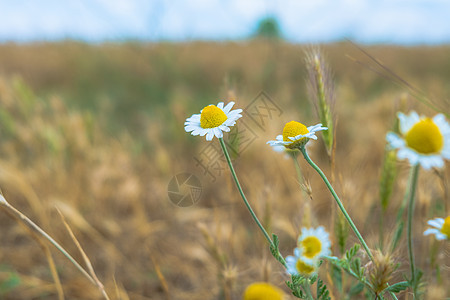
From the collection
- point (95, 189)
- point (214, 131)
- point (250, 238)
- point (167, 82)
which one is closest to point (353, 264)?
point (214, 131)

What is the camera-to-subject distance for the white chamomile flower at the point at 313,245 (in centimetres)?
45

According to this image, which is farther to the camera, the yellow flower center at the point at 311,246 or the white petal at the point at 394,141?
the yellow flower center at the point at 311,246

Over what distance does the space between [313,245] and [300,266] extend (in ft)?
0.13

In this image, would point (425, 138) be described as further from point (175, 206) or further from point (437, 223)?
point (175, 206)

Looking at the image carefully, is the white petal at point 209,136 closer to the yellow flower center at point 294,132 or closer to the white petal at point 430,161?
the yellow flower center at point 294,132

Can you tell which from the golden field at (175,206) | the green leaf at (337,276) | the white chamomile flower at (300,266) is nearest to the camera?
the white chamomile flower at (300,266)

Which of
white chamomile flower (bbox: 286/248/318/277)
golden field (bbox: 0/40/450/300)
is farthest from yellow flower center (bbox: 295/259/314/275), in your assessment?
golden field (bbox: 0/40/450/300)

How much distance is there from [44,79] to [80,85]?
102cm

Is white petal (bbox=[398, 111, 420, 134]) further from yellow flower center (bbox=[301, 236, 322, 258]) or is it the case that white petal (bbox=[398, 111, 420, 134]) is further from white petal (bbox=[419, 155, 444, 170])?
yellow flower center (bbox=[301, 236, 322, 258])

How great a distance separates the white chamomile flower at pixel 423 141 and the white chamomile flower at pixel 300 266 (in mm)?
178

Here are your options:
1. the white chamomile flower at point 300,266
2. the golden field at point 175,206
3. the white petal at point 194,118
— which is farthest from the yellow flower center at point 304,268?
the white petal at point 194,118

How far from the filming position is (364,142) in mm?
1820

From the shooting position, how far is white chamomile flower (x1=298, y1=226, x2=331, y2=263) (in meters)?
0.45

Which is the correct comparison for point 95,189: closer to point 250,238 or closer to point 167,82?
point 250,238
